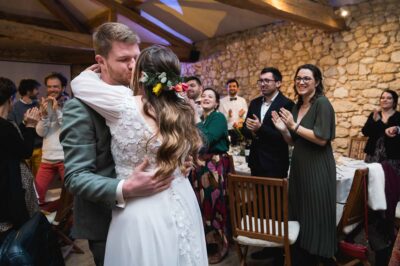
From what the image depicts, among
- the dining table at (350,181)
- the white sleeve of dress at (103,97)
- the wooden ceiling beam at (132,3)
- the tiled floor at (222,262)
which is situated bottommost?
the tiled floor at (222,262)

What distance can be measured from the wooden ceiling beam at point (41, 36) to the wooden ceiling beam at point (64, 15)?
3.86 feet

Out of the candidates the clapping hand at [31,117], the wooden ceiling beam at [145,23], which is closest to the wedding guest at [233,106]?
the wooden ceiling beam at [145,23]

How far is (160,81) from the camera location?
1001 millimetres

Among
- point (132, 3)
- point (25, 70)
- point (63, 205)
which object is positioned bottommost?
point (63, 205)

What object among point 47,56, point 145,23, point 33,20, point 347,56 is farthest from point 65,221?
point 47,56

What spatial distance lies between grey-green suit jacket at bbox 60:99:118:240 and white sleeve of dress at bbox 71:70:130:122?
0.12ft

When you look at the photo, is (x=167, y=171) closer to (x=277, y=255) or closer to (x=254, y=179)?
(x=254, y=179)

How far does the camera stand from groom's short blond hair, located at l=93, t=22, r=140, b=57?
41.6 inches

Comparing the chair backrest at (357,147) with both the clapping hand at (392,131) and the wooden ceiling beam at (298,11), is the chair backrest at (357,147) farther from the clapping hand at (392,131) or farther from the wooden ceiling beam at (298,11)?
the wooden ceiling beam at (298,11)

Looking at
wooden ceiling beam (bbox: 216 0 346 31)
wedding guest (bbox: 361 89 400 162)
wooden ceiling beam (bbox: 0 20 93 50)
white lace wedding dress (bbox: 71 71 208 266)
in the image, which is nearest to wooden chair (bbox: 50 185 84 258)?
white lace wedding dress (bbox: 71 71 208 266)

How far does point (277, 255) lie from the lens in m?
2.70

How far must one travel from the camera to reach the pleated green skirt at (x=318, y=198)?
7.37 ft

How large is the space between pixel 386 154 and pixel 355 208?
6.18 ft

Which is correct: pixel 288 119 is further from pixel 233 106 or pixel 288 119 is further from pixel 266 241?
pixel 233 106
